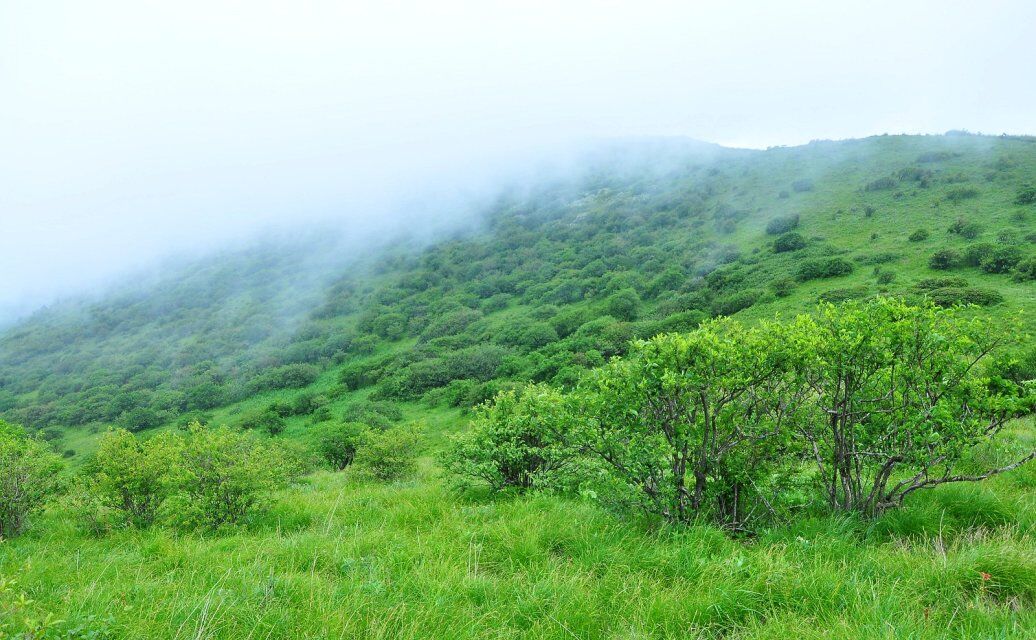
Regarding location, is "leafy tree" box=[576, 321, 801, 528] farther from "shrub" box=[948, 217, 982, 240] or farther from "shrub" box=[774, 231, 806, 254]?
"shrub" box=[774, 231, 806, 254]

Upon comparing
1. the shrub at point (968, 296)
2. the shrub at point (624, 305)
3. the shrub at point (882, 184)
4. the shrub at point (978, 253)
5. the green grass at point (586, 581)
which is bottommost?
the shrub at point (624, 305)

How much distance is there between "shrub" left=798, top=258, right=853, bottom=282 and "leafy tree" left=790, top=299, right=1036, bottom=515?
50.6m

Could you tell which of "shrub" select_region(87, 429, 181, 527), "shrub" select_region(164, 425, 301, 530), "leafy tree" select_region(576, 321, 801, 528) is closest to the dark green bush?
"leafy tree" select_region(576, 321, 801, 528)

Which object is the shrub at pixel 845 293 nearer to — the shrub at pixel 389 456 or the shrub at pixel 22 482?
the shrub at pixel 389 456

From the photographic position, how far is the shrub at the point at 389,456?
15516mm

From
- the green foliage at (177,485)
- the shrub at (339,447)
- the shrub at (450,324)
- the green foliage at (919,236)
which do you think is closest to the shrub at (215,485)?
the green foliage at (177,485)

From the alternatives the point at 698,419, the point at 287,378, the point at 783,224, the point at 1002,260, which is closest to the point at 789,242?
the point at 783,224

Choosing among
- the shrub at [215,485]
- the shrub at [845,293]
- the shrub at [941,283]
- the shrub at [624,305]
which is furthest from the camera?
the shrub at [624,305]

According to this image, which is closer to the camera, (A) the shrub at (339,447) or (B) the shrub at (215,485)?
(B) the shrub at (215,485)

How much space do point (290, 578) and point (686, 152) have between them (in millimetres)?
165006

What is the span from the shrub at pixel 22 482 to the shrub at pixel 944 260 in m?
57.0

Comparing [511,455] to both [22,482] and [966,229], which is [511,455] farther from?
[966,229]

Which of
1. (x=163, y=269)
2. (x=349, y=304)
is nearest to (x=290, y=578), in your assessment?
(x=349, y=304)

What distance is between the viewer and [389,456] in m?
15.7
